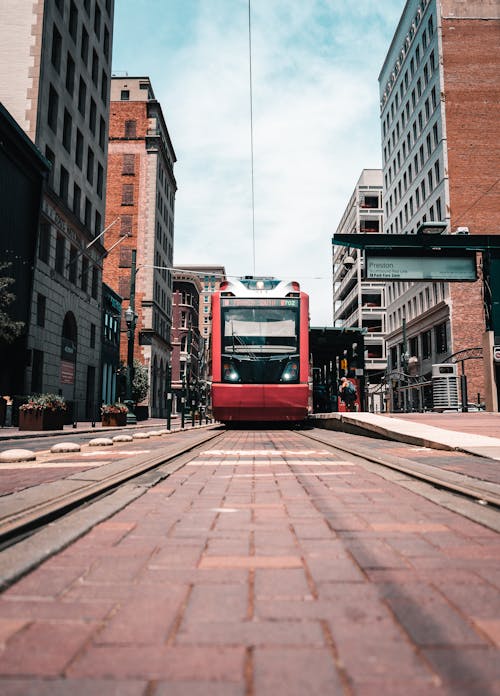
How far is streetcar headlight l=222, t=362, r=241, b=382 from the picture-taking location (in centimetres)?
1576

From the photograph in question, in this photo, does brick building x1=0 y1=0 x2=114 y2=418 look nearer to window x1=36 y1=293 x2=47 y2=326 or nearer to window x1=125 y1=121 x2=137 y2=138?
window x1=36 y1=293 x2=47 y2=326

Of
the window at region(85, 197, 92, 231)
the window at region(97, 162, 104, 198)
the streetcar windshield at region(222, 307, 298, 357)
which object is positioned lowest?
the streetcar windshield at region(222, 307, 298, 357)

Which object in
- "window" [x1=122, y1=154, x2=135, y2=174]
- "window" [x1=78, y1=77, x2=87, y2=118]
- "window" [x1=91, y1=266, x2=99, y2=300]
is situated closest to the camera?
"window" [x1=78, y1=77, x2=87, y2=118]

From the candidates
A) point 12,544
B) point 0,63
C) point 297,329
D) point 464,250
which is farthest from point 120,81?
point 12,544

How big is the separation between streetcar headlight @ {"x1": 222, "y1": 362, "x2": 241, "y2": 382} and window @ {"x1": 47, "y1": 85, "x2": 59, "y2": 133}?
18.3 m

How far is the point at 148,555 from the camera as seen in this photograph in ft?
8.38

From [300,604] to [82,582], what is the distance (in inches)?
33.7

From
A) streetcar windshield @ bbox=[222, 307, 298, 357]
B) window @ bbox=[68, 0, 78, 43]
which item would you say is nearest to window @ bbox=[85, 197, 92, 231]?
window @ bbox=[68, 0, 78, 43]

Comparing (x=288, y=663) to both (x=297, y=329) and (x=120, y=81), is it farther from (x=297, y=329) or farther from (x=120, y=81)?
(x=120, y=81)

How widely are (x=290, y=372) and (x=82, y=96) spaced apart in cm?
2463

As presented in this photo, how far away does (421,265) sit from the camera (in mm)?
22078

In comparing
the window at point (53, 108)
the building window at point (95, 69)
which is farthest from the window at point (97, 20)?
the window at point (53, 108)

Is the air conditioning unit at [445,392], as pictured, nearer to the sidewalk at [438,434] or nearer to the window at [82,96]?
the sidewalk at [438,434]

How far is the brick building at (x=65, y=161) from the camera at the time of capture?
82.5 feet
